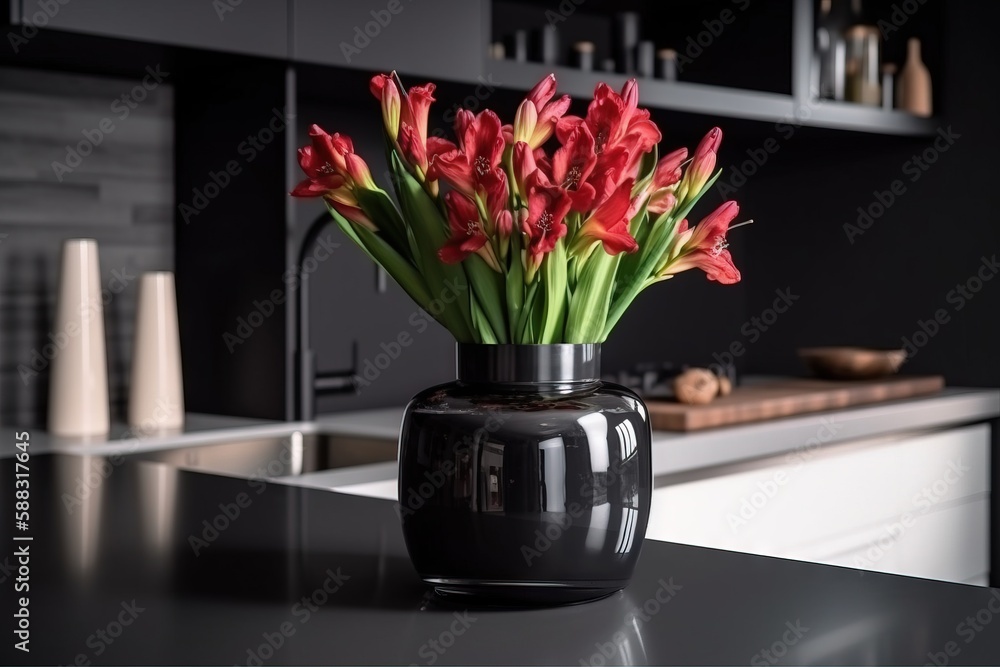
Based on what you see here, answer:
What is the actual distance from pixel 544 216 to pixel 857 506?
1962mm

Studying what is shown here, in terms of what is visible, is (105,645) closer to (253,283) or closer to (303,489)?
(303,489)

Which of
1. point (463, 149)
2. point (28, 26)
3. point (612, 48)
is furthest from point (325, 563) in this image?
point (612, 48)

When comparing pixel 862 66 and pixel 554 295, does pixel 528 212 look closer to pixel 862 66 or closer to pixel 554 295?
pixel 554 295

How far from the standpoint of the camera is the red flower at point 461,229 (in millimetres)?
746

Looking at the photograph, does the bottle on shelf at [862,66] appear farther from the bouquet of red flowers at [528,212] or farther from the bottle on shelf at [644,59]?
the bouquet of red flowers at [528,212]

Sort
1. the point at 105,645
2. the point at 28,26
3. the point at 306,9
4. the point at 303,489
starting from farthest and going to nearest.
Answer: the point at 306,9 < the point at 28,26 < the point at 303,489 < the point at 105,645

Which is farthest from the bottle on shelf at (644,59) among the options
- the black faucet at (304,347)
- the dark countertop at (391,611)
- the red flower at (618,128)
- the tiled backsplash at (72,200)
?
the red flower at (618,128)

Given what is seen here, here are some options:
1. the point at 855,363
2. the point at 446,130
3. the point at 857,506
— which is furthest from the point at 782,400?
the point at 446,130

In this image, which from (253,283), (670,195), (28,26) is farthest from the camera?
(253,283)

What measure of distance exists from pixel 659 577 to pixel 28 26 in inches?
52.3

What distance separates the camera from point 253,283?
2238mm

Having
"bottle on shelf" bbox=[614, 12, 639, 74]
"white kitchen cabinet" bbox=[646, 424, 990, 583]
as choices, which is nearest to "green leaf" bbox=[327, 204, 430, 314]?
"white kitchen cabinet" bbox=[646, 424, 990, 583]

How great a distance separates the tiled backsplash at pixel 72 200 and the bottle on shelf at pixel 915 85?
1.94 meters

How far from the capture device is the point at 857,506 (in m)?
2.50
